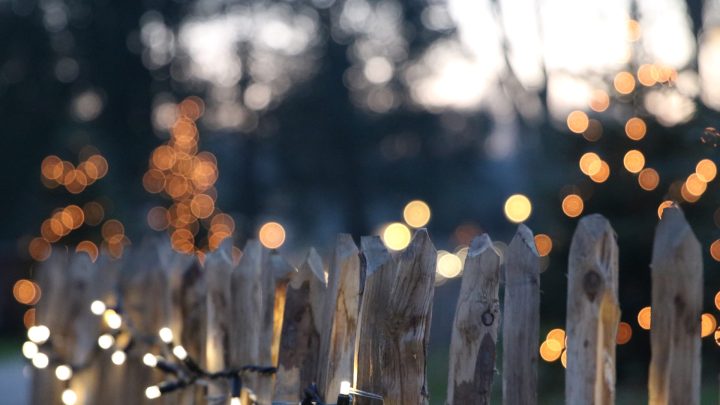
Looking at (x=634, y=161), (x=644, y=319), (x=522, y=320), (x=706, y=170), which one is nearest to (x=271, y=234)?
(x=634, y=161)

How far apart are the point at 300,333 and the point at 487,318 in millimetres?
1191

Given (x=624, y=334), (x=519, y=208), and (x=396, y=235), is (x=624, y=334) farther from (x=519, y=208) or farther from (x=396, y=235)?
(x=396, y=235)

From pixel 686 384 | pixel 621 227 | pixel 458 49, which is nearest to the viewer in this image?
pixel 686 384

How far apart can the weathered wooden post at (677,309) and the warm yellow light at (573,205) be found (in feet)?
18.2

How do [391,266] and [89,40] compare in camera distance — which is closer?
[391,266]

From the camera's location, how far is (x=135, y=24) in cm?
2550

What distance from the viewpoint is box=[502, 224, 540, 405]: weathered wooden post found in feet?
10.6

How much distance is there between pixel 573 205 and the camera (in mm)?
8469

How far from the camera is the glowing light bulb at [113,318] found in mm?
5367

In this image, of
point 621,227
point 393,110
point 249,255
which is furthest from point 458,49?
point 249,255

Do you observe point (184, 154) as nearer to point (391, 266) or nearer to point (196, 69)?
Answer: point (196, 69)

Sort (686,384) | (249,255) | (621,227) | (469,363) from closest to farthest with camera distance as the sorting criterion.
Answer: (686,384) < (469,363) < (249,255) < (621,227)

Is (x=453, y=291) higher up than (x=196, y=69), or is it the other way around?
(x=196, y=69)

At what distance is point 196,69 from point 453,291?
10370mm
